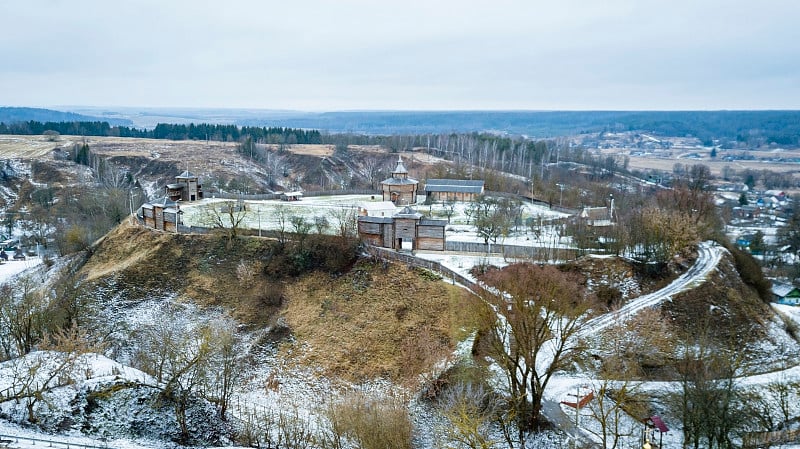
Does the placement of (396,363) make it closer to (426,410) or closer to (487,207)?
(426,410)

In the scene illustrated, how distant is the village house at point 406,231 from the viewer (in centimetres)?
4203

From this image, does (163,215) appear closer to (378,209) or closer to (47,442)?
(378,209)

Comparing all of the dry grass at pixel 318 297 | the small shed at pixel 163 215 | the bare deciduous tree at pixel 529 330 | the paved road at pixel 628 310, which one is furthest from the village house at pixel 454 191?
the bare deciduous tree at pixel 529 330

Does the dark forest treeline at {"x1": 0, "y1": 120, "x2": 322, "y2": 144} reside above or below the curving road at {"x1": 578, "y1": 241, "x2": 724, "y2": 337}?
above

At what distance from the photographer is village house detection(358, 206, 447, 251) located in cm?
4203

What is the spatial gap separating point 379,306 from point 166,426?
13364 mm

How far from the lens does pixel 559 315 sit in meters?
24.3

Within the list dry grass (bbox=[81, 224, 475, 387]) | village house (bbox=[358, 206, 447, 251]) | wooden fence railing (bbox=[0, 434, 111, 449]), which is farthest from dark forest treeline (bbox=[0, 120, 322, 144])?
wooden fence railing (bbox=[0, 434, 111, 449])

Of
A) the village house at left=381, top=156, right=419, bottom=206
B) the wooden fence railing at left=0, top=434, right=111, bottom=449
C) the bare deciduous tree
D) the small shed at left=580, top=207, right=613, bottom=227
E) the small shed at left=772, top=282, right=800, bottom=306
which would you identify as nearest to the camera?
the wooden fence railing at left=0, top=434, right=111, bottom=449

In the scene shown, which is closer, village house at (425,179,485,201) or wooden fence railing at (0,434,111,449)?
wooden fence railing at (0,434,111,449)

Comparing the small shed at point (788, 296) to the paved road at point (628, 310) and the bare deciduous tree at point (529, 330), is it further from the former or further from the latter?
the bare deciduous tree at point (529, 330)

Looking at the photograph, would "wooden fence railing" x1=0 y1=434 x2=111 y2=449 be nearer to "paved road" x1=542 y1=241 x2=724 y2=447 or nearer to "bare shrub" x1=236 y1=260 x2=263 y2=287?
"bare shrub" x1=236 y1=260 x2=263 y2=287

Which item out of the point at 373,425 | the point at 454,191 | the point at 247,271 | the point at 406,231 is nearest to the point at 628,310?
the point at 406,231

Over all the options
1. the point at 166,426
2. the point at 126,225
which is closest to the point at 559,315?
the point at 166,426
